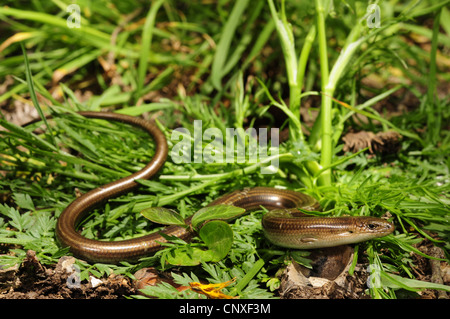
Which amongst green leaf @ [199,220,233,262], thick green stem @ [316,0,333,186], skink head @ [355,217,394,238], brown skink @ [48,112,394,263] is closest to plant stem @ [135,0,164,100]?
brown skink @ [48,112,394,263]

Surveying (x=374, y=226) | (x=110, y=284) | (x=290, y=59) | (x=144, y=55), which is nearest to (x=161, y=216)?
Result: (x=110, y=284)

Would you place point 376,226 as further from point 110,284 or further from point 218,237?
point 110,284

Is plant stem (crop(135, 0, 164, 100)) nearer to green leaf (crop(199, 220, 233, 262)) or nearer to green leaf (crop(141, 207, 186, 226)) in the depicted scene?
green leaf (crop(141, 207, 186, 226))

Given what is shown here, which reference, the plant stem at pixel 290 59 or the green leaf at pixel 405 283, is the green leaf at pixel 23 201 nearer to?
the plant stem at pixel 290 59

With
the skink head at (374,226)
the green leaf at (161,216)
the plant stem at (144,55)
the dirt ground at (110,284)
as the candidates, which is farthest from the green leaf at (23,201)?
the skink head at (374,226)

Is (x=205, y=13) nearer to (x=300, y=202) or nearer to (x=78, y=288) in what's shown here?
(x=300, y=202)
